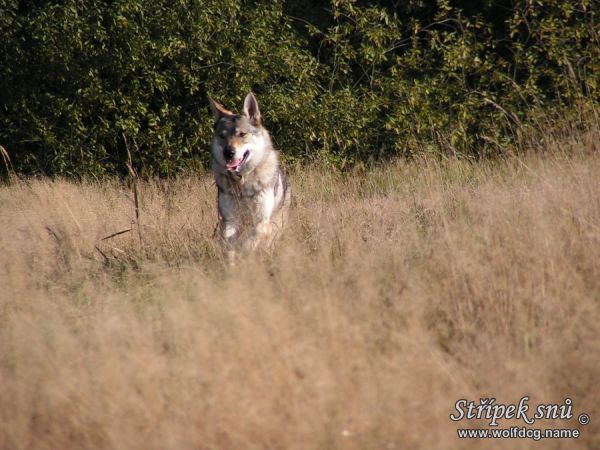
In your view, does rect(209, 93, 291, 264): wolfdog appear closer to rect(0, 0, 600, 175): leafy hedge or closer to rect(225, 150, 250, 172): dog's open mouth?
rect(225, 150, 250, 172): dog's open mouth

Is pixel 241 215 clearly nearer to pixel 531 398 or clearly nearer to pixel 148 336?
pixel 148 336

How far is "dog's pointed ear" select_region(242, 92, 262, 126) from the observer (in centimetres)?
633

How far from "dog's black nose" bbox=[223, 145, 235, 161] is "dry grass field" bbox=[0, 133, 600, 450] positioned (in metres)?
1.15

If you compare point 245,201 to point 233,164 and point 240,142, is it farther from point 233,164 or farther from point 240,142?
point 240,142

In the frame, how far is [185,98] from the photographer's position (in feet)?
33.9

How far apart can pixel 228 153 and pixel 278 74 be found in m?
4.31

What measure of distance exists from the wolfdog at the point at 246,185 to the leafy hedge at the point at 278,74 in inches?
126

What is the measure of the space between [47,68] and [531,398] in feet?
28.7

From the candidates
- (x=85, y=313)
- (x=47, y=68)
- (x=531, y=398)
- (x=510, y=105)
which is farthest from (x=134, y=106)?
(x=531, y=398)

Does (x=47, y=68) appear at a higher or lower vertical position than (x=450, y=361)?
higher

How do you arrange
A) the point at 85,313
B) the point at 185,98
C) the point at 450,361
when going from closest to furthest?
the point at 450,361 < the point at 85,313 < the point at 185,98

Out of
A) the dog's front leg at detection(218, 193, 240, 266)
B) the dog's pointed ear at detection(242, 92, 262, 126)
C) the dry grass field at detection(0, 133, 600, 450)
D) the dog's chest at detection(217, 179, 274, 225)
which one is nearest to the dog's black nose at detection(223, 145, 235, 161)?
the dog's chest at detection(217, 179, 274, 225)

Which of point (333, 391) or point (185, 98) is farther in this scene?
point (185, 98)

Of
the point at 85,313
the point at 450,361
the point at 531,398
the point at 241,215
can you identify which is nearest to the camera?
the point at 531,398
